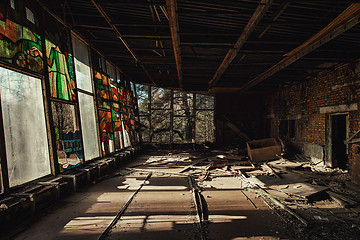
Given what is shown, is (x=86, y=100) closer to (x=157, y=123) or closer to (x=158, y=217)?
(x=158, y=217)

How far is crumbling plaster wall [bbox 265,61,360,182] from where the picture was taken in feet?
22.7

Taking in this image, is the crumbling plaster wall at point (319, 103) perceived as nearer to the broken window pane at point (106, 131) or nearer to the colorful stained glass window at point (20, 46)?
the broken window pane at point (106, 131)

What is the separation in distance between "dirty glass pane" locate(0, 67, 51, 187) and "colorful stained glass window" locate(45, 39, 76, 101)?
1.63 ft

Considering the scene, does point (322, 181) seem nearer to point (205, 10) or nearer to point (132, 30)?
point (205, 10)

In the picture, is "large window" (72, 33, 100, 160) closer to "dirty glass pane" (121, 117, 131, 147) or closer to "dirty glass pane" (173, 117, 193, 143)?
"dirty glass pane" (121, 117, 131, 147)

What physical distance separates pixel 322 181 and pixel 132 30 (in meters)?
7.48

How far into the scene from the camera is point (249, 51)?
654cm

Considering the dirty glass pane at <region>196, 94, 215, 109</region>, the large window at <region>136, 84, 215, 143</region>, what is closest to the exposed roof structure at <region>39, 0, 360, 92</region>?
Answer: the large window at <region>136, 84, 215, 143</region>

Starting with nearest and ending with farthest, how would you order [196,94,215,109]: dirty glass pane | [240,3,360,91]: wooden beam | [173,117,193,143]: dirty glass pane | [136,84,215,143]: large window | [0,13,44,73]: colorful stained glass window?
[0,13,44,73]: colorful stained glass window, [240,3,360,91]: wooden beam, [136,84,215,143]: large window, [173,117,193,143]: dirty glass pane, [196,94,215,109]: dirty glass pane

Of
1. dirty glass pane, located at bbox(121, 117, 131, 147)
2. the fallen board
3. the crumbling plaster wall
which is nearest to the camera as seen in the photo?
the fallen board

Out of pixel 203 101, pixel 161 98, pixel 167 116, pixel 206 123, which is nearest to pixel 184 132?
pixel 167 116

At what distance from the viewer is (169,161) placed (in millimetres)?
10289

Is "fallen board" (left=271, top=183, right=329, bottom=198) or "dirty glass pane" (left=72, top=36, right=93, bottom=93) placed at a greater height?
"dirty glass pane" (left=72, top=36, right=93, bottom=93)

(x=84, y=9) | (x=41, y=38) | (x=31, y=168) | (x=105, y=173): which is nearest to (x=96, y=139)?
(x=105, y=173)
